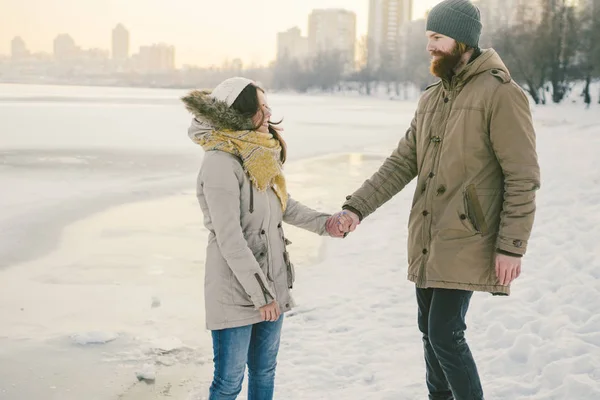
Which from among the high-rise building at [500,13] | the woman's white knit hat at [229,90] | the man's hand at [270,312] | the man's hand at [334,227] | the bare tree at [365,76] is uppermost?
the high-rise building at [500,13]

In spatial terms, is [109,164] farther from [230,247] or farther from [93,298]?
[230,247]

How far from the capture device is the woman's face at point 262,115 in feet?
8.67

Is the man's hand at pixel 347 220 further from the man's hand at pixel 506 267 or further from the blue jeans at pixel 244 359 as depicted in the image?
the man's hand at pixel 506 267

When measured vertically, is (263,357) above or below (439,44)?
below

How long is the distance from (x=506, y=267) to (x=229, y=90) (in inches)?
50.3

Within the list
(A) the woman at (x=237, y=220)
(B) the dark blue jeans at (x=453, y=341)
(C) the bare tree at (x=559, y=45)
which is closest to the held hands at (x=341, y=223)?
(A) the woman at (x=237, y=220)

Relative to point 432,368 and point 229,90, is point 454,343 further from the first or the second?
A: point 229,90

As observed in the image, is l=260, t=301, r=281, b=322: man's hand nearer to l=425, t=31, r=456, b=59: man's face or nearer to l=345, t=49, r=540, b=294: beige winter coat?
l=345, t=49, r=540, b=294: beige winter coat

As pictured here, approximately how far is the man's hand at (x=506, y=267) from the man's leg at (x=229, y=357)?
1015mm

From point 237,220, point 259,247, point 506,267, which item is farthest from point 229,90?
point 506,267

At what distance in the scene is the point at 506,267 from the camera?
7.92 feet

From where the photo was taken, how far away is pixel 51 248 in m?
7.17

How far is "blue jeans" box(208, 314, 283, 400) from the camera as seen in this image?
261cm

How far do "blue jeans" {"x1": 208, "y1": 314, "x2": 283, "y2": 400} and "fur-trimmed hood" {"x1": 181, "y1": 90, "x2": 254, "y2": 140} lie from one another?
2.67ft
